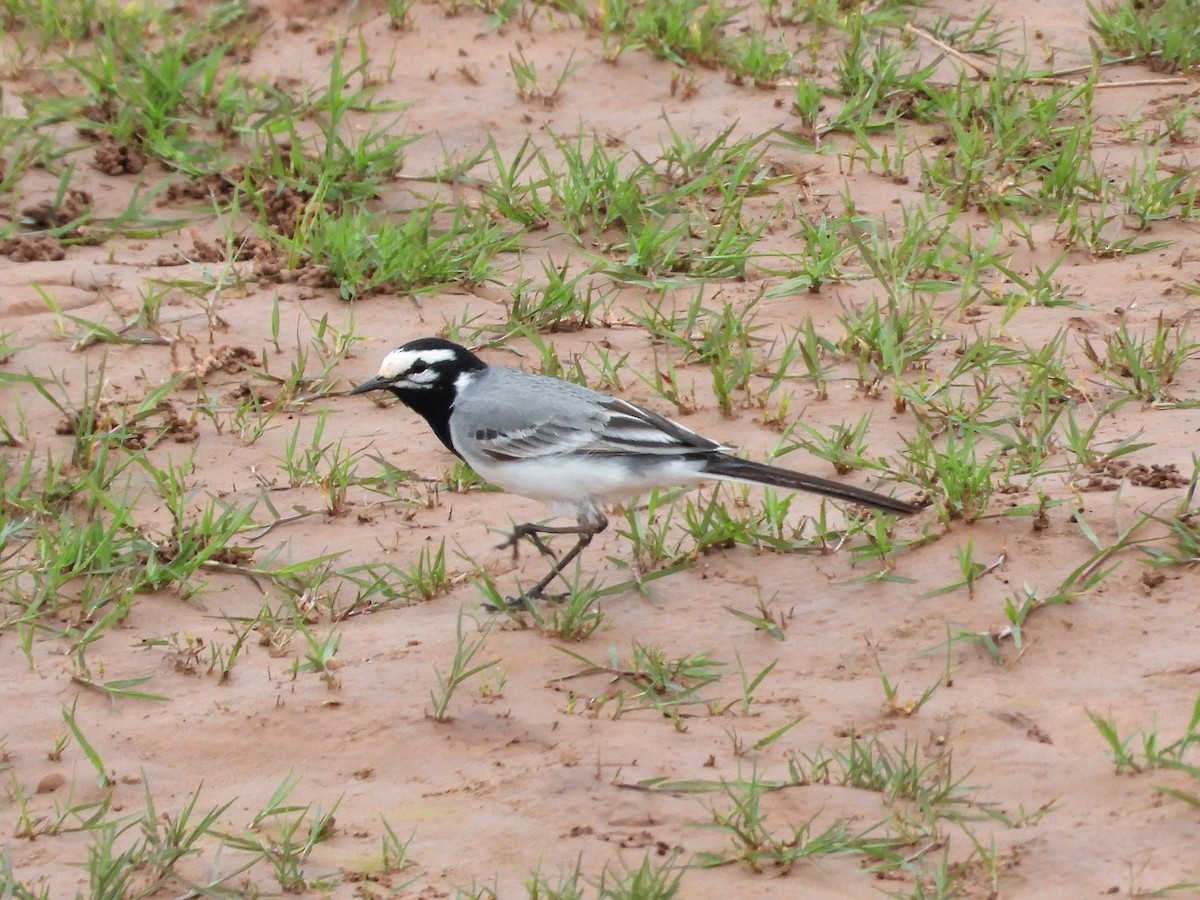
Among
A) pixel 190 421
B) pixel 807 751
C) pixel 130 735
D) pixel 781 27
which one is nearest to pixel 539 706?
pixel 807 751

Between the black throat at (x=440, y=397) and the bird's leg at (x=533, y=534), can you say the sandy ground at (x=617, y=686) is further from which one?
the black throat at (x=440, y=397)

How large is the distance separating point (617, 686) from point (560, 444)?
1.01 meters

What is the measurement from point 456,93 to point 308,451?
3.10m

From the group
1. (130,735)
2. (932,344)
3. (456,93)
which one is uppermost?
(456,93)

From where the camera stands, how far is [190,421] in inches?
251

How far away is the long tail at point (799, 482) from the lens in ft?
17.2

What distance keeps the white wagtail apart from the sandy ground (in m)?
0.25

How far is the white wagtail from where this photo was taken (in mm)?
5438

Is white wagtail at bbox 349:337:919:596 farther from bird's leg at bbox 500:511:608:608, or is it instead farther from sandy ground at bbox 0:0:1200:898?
sandy ground at bbox 0:0:1200:898

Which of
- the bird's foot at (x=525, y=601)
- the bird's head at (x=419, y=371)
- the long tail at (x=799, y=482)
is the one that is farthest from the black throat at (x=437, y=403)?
the long tail at (x=799, y=482)

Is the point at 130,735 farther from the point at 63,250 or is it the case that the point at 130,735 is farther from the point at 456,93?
the point at 456,93

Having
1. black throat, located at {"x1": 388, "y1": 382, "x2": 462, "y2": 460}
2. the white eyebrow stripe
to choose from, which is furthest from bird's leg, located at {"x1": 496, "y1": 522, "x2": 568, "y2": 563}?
the white eyebrow stripe

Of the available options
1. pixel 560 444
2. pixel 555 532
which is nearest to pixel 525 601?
pixel 555 532

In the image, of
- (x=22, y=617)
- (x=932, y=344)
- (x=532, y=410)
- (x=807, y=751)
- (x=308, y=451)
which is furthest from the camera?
(x=932, y=344)
